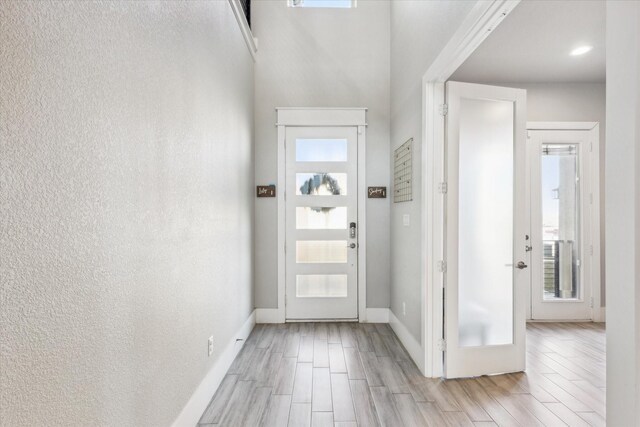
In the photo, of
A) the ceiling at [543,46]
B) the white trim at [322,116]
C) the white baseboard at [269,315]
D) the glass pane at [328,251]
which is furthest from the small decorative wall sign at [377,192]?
the white baseboard at [269,315]

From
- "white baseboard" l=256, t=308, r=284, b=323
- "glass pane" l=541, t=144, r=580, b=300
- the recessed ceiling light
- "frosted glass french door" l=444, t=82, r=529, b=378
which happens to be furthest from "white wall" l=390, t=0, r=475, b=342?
"glass pane" l=541, t=144, r=580, b=300

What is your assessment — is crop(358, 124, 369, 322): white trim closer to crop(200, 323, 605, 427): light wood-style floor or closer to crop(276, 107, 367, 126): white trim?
crop(276, 107, 367, 126): white trim

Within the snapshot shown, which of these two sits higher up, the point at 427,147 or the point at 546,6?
the point at 546,6

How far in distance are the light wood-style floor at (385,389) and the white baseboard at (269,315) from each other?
56 cm

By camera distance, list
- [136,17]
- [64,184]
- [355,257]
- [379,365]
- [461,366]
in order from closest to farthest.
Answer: [64,184] < [136,17] < [461,366] < [379,365] < [355,257]

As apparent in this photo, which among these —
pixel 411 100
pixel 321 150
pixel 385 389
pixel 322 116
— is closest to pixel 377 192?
pixel 321 150

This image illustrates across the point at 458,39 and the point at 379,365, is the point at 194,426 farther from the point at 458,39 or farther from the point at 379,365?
the point at 458,39

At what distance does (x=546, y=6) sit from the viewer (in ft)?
9.05

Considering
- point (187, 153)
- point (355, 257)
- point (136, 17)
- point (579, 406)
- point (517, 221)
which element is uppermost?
point (136, 17)

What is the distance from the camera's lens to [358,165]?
13.6ft

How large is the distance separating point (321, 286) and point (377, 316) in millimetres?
713

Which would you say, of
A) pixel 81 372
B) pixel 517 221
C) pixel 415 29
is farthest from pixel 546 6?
pixel 81 372

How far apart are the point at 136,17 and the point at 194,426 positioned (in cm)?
204

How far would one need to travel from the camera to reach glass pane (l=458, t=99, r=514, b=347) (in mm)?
2740
